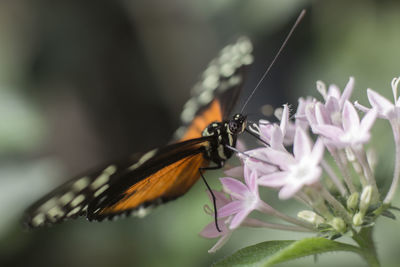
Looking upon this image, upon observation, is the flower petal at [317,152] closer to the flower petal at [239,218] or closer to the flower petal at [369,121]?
the flower petal at [369,121]

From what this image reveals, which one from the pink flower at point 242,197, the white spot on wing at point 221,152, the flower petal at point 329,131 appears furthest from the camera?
the white spot on wing at point 221,152

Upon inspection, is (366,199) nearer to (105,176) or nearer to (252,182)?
(252,182)

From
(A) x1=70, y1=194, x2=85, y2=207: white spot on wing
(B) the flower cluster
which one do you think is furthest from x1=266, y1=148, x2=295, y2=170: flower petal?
(A) x1=70, y1=194, x2=85, y2=207: white spot on wing

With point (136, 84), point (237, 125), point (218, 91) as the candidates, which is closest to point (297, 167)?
point (237, 125)

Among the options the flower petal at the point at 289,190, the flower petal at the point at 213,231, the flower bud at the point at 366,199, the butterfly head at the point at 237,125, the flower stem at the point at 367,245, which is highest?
the butterfly head at the point at 237,125

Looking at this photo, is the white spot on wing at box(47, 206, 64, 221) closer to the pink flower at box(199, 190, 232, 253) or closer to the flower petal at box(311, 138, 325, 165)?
the pink flower at box(199, 190, 232, 253)

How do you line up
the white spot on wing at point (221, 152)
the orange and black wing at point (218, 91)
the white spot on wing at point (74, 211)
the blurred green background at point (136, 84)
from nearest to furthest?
the white spot on wing at point (74, 211)
the white spot on wing at point (221, 152)
the orange and black wing at point (218, 91)
the blurred green background at point (136, 84)

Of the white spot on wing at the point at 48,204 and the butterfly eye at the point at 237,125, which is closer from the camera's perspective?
the white spot on wing at the point at 48,204

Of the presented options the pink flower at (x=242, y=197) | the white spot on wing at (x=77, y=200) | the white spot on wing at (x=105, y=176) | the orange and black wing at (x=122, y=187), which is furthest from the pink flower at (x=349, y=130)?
the white spot on wing at (x=77, y=200)
